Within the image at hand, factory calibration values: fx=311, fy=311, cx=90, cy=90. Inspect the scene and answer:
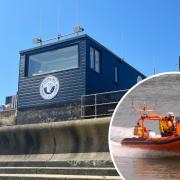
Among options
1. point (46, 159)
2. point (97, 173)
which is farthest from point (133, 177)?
point (46, 159)

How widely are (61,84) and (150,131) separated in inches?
309

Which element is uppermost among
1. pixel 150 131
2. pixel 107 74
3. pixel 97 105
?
pixel 107 74

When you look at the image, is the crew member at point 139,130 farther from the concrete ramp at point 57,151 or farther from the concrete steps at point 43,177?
the concrete ramp at point 57,151

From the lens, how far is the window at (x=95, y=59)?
10.7m

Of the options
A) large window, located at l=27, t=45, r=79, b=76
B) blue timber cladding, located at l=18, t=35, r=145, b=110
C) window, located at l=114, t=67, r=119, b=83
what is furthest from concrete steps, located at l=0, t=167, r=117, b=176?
window, located at l=114, t=67, r=119, b=83

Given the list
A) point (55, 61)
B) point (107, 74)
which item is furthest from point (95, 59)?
point (55, 61)

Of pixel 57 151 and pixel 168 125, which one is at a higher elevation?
pixel 168 125

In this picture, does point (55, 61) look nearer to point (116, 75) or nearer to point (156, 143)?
point (116, 75)

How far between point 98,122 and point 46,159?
208 cm

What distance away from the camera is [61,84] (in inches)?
411

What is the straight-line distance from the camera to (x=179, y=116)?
2.58 metres

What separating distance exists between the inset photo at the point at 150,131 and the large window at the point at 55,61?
7.53 metres

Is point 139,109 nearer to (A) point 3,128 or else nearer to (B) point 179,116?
(B) point 179,116

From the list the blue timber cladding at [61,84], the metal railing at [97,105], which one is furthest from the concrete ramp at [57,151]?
the blue timber cladding at [61,84]
